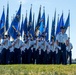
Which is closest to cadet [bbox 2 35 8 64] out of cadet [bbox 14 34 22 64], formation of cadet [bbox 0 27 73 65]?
formation of cadet [bbox 0 27 73 65]

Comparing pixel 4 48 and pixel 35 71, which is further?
pixel 4 48

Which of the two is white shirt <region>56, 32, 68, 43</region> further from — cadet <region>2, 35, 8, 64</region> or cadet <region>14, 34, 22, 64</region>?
cadet <region>2, 35, 8, 64</region>

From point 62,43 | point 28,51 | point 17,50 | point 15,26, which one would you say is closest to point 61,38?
point 62,43

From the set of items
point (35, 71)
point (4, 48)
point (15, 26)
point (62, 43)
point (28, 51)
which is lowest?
point (35, 71)

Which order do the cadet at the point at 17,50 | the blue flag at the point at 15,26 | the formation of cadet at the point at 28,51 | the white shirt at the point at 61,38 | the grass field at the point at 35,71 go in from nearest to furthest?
the grass field at the point at 35,71, the white shirt at the point at 61,38, the cadet at the point at 17,50, the formation of cadet at the point at 28,51, the blue flag at the point at 15,26

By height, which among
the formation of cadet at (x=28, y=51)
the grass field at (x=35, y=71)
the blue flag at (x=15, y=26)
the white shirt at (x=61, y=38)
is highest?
the blue flag at (x=15, y=26)

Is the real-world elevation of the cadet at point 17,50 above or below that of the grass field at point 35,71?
above

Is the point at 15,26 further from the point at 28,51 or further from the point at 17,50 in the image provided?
the point at 17,50

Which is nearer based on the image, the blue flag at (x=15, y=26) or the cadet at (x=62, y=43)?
the cadet at (x=62, y=43)

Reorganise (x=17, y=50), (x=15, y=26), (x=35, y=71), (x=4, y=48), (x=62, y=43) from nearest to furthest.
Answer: (x=35, y=71) → (x=62, y=43) → (x=4, y=48) → (x=17, y=50) → (x=15, y=26)

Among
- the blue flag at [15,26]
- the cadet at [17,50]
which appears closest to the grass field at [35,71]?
the cadet at [17,50]

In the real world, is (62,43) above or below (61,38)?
below

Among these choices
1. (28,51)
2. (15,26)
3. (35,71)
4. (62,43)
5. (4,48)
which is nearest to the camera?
(35,71)

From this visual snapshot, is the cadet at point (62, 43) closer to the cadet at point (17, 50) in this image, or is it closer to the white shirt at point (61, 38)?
the white shirt at point (61, 38)
